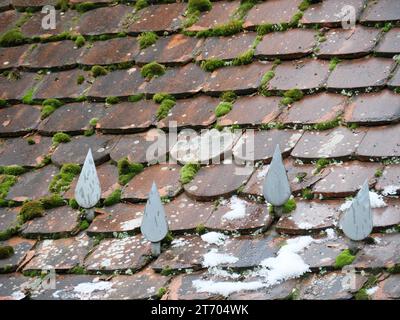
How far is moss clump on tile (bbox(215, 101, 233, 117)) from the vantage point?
452cm

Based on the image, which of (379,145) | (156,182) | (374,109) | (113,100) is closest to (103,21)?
(113,100)

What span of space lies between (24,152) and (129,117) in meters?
0.59

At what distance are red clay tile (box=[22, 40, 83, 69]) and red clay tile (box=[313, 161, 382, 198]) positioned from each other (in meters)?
1.79

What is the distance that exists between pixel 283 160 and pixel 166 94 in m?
0.84

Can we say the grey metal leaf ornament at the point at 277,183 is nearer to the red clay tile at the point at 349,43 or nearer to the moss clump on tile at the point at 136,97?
the red clay tile at the point at 349,43

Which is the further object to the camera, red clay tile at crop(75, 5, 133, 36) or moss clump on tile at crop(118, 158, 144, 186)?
red clay tile at crop(75, 5, 133, 36)

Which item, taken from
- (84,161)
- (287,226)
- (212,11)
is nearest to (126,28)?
(212,11)

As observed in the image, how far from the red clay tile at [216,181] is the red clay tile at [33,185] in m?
0.76

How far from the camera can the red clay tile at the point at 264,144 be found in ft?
13.9

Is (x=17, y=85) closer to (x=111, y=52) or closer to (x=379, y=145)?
(x=111, y=52)

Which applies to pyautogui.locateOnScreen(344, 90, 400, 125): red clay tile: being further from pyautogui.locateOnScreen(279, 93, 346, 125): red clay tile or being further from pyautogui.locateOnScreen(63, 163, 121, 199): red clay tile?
pyautogui.locateOnScreen(63, 163, 121, 199): red clay tile

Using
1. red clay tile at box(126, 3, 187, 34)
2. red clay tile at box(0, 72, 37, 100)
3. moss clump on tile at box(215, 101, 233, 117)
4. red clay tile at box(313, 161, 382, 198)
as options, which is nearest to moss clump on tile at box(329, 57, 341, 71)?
moss clump on tile at box(215, 101, 233, 117)

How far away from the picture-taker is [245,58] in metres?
4.72
